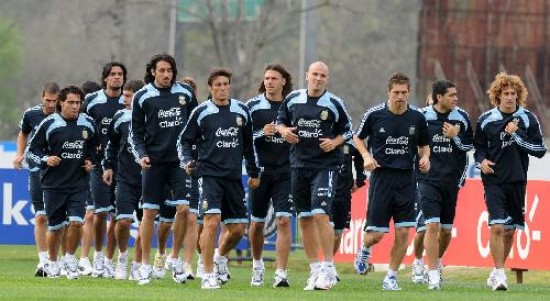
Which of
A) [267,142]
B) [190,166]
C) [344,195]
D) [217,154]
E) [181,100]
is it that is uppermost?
[181,100]

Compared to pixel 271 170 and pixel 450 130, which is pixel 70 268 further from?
pixel 450 130

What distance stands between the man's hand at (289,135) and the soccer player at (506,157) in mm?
2579

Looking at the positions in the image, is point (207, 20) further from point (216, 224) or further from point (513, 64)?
point (216, 224)

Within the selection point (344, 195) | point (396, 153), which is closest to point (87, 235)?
point (344, 195)

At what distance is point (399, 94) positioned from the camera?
2072 centimetres

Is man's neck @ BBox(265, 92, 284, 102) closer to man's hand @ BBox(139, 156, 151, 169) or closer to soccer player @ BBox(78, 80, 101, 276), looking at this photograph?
man's hand @ BBox(139, 156, 151, 169)

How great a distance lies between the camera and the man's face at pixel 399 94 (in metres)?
20.7

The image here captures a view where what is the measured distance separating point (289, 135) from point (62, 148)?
3.30m

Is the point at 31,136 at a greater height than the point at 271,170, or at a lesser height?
greater

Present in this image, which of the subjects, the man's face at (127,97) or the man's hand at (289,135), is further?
the man's face at (127,97)

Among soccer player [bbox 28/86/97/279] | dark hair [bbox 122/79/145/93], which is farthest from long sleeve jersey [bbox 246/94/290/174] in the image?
dark hair [bbox 122/79/145/93]

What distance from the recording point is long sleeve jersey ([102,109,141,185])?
2231 cm

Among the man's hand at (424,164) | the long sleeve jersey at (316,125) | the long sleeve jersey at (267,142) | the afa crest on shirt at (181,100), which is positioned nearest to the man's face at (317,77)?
the long sleeve jersey at (316,125)

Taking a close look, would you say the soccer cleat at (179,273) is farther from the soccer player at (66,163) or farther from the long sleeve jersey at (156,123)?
the soccer player at (66,163)
